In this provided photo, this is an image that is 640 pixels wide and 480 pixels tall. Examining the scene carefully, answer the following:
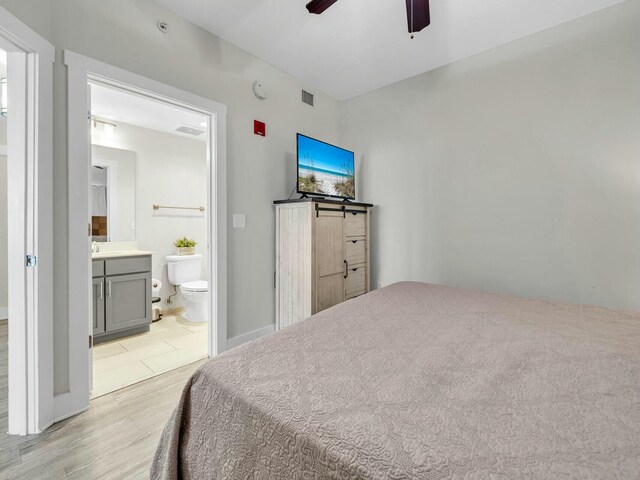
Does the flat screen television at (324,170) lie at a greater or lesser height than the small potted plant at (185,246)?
greater

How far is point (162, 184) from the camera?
3.95m

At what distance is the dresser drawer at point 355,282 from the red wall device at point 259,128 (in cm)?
154

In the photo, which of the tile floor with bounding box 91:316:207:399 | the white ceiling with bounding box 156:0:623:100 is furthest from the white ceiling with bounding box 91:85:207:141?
the tile floor with bounding box 91:316:207:399

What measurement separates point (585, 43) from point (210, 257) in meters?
3.29

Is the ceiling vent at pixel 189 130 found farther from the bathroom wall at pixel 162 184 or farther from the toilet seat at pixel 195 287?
the toilet seat at pixel 195 287

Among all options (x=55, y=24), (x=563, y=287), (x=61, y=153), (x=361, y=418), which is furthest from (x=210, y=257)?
(x=563, y=287)

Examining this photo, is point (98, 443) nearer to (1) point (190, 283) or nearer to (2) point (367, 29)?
(1) point (190, 283)

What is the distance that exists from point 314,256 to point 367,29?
6.10 ft

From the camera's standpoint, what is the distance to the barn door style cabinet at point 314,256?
8.54 ft

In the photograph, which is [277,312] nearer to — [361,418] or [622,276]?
[361,418]

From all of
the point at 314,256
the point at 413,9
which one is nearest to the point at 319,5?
the point at 413,9

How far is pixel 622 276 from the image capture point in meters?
2.16

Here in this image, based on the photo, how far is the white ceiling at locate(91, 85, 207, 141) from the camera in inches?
116

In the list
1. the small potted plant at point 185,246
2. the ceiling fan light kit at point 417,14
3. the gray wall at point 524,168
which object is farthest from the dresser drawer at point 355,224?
the small potted plant at point 185,246
